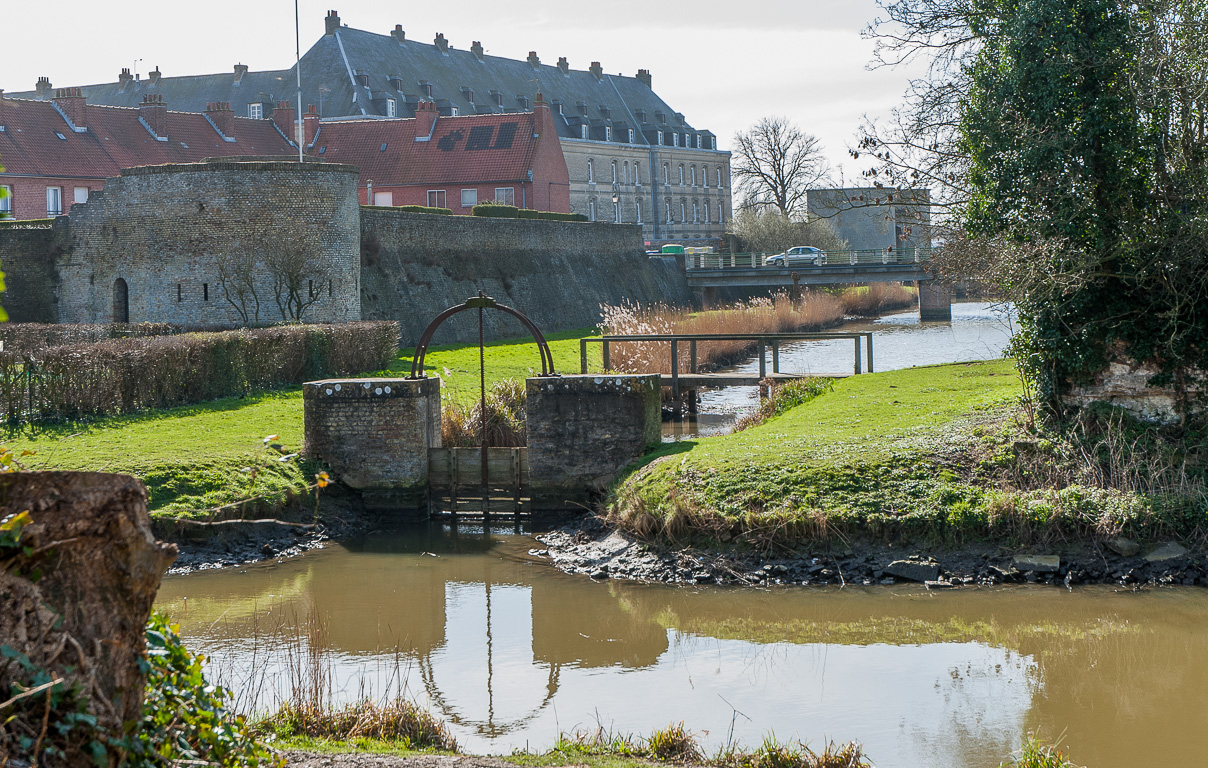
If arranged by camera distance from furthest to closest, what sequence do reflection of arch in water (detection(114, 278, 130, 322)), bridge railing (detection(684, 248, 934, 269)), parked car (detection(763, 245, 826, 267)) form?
parked car (detection(763, 245, 826, 267)) < bridge railing (detection(684, 248, 934, 269)) < reflection of arch in water (detection(114, 278, 130, 322))

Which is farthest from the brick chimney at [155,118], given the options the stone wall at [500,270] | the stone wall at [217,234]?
the stone wall at [217,234]

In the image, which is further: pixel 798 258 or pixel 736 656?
pixel 798 258

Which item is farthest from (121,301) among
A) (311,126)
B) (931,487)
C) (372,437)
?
(931,487)

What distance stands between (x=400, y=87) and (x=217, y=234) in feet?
108

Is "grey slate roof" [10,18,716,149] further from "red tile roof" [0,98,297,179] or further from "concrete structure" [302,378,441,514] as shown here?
"concrete structure" [302,378,441,514]

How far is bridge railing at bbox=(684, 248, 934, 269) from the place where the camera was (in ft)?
170

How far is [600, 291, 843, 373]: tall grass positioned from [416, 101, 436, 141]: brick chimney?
1381 cm

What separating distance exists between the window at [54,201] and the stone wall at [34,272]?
38.3ft

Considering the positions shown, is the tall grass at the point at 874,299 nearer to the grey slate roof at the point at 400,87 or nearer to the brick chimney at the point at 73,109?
the grey slate roof at the point at 400,87

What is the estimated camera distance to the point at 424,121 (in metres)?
52.3

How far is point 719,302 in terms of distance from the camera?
186 ft

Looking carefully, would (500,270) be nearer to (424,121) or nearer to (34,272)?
(424,121)

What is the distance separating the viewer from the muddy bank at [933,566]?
1132cm

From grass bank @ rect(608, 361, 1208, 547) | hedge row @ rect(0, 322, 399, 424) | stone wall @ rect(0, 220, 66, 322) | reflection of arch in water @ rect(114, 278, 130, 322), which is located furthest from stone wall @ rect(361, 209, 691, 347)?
grass bank @ rect(608, 361, 1208, 547)
